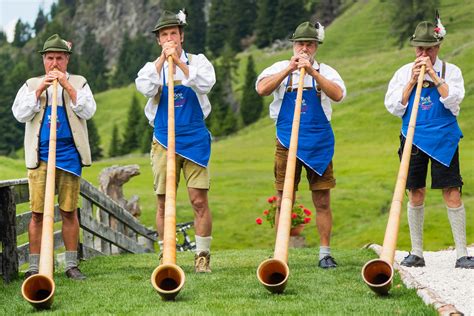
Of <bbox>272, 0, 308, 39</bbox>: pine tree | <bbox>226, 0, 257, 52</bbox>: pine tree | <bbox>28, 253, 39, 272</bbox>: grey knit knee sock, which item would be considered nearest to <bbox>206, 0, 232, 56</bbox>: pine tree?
<bbox>226, 0, 257, 52</bbox>: pine tree

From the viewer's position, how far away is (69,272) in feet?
26.5

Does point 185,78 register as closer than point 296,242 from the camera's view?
Yes

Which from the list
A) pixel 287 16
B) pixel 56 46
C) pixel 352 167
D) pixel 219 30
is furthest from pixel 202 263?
pixel 219 30

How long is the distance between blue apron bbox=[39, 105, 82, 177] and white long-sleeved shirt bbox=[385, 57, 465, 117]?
9.99ft

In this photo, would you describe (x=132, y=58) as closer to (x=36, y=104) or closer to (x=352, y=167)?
(x=352, y=167)

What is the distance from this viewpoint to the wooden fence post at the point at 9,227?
8.30 meters

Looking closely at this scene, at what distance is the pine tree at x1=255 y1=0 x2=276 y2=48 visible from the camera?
130 metres

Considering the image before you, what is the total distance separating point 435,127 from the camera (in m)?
8.12

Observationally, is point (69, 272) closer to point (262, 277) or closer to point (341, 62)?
point (262, 277)

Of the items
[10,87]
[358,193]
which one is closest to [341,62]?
[10,87]

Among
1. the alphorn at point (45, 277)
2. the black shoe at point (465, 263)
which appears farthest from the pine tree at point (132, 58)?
the alphorn at point (45, 277)

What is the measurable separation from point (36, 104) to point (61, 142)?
0.42 m

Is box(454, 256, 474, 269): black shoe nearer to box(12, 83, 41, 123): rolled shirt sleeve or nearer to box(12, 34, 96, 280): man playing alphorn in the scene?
box(12, 34, 96, 280): man playing alphorn

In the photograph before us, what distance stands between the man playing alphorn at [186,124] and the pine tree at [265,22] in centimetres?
12220
